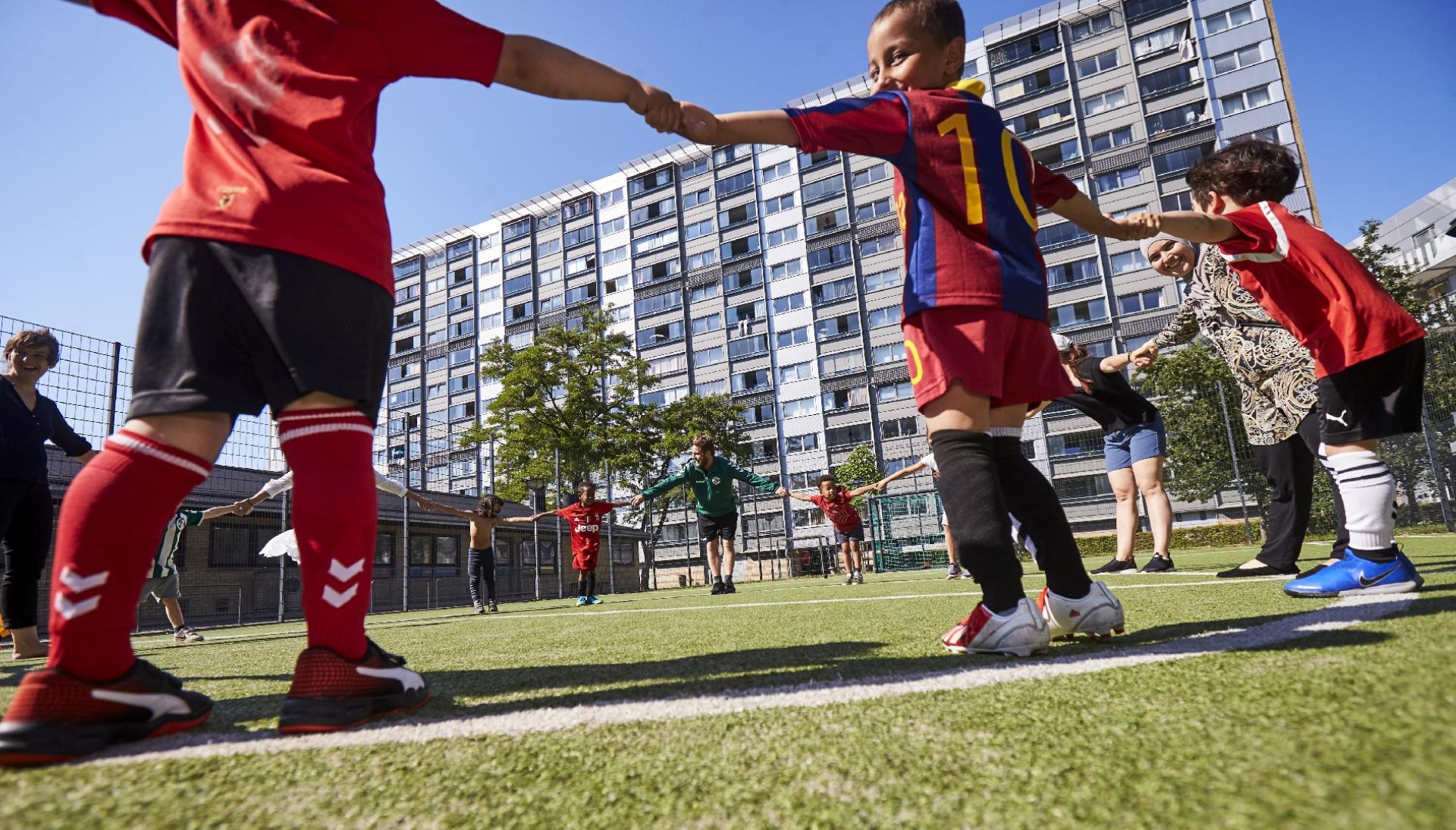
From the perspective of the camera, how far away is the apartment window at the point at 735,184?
57.7 metres

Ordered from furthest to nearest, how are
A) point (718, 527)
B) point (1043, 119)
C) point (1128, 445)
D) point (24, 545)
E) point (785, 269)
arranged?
point (785, 269) → point (1043, 119) → point (718, 527) → point (1128, 445) → point (24, 545)

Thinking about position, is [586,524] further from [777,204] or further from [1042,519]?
[777,204]

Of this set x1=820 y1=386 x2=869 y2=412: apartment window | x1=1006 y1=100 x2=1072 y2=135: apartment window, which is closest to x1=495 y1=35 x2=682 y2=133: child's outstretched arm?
x1=820 y1=386 x2=869 y2=412: apartment window

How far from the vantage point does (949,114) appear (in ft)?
8.01

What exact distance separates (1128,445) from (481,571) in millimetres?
10176

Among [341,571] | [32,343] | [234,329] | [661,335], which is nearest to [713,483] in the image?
[32,343]

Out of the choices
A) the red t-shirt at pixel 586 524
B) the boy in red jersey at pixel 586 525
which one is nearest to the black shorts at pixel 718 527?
the boy in red jersey at pixel 586 525

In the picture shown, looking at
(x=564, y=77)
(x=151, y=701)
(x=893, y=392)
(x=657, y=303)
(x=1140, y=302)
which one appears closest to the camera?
(x=151, y=701)

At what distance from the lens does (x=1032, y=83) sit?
4928 cm

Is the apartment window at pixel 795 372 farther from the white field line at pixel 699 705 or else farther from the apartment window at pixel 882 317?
the white field line at pixel 699 705

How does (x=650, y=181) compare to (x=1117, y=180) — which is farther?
(x=650, y=181)

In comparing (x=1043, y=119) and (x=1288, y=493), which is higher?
(x=1043, y=119)

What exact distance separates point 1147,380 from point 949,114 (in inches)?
1376

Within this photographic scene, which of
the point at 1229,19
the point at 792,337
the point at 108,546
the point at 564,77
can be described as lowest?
the point at 108,546
